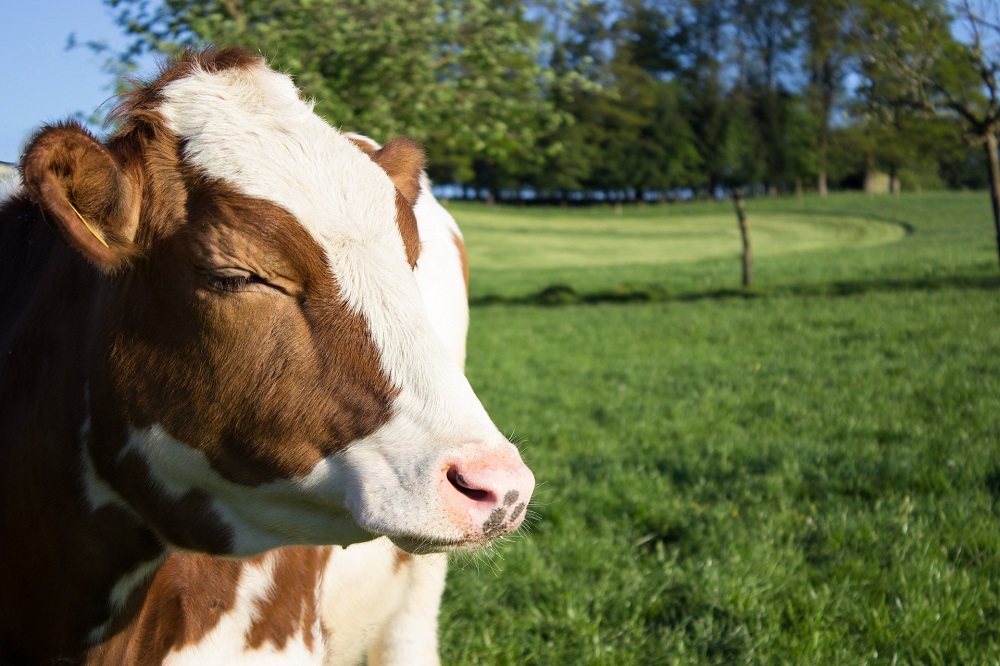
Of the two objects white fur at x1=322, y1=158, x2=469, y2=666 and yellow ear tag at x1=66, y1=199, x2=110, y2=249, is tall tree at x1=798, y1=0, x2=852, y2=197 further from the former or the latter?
yellow ear tag at x1=66, y1=199, x2=110, y2=249

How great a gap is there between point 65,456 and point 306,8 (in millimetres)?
10740

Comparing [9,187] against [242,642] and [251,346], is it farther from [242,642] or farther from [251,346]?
[242,642]

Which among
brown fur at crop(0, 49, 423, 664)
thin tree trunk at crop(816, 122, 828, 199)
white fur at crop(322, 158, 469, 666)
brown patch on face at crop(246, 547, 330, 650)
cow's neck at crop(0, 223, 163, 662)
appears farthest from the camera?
thin tree trunk at crop(816, 122, 828, 199)

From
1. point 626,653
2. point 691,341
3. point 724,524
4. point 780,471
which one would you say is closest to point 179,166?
point 626,653

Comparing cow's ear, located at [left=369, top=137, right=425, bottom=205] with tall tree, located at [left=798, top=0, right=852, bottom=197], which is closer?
cow's ear, located at [left=369, top=137, right=425, bottom=205]

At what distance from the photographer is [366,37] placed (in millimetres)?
11977

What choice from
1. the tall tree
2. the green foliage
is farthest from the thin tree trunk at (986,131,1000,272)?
the tall tree

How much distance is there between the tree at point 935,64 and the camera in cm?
1507

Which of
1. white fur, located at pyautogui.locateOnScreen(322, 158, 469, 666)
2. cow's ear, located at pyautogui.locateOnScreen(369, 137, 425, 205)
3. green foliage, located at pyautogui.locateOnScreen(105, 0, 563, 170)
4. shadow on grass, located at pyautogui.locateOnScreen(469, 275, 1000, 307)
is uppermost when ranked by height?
green foliage, located at pyautogui.locateOnScreen(105, 0, 563, 170)

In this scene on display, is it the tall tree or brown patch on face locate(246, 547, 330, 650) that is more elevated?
the tall tree

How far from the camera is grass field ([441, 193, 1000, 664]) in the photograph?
3.62 meters

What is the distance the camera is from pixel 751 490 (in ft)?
17.1

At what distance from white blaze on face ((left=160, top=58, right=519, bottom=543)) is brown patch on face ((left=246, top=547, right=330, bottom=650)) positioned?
0.71 m

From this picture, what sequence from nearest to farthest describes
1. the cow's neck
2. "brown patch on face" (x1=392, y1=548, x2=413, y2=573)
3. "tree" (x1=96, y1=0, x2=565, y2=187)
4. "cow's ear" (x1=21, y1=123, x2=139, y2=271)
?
"cow's ear" (x1=21, y1=123, x2=139, y2=271) < the cow's neck < "brown patch on face" (x1=392, y1=548, x2=413, y2=573) < "tree" (x1=96, y1=0, x2=565, y2=187)
